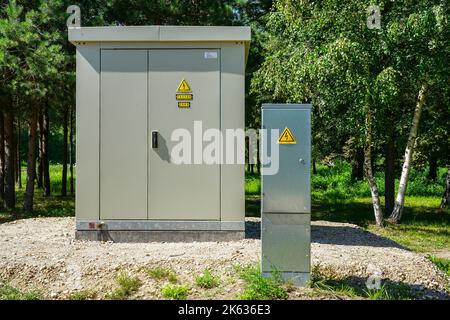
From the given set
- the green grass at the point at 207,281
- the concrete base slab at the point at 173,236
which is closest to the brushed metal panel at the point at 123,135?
the concrete base slab at the point at 173,236

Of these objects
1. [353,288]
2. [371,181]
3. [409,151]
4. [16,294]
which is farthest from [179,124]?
[409,151]

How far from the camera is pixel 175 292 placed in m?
5.40

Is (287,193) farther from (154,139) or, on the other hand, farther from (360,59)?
(360,59)

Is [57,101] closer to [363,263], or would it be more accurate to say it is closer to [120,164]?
[120,164]

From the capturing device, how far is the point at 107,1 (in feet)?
49.1

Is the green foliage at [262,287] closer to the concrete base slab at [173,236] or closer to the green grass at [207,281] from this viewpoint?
the green grass at [207,281]

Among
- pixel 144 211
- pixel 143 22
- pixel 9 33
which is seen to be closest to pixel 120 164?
pixel 144 211

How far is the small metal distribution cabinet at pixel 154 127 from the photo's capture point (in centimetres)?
763

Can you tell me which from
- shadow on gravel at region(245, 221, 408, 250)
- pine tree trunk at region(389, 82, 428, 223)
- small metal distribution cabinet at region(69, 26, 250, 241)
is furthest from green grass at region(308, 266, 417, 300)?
pine tree trunk at region(389, 82, 428, 223)

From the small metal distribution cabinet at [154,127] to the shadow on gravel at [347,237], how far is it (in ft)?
5.54

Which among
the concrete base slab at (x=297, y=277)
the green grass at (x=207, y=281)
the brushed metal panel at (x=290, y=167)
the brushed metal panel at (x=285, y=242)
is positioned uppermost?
the brushed metal panel at (x=290, y=167)

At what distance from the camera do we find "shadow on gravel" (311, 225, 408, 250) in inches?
325

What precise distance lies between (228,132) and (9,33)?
594cm

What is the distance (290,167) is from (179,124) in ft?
8.48
